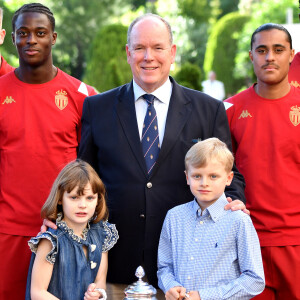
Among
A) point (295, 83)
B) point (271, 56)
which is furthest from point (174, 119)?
point (295, 83)

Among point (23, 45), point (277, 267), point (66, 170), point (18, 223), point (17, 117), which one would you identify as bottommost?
point (277, 267)

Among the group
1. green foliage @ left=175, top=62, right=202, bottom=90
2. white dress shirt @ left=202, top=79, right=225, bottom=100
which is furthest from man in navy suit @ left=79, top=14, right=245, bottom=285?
white dress shirt @ left=202, top=79, right=225, bottom=100

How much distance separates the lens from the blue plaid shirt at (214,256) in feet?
12.1

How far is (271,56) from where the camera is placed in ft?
15.1

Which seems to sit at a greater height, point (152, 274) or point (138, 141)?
point (138, 141)

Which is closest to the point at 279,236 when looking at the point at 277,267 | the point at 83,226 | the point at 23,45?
the point at 277,267

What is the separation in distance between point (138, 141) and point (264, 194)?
0.92 meters

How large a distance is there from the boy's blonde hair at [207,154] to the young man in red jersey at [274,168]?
0.67 m

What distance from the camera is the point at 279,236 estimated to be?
4.46 meters

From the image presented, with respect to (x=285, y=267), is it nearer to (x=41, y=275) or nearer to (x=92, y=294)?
(x=92, y=294)

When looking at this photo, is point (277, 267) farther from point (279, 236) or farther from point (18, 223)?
point (18, 223)

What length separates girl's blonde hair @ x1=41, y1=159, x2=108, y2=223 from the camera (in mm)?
3973

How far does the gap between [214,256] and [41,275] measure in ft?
3.05

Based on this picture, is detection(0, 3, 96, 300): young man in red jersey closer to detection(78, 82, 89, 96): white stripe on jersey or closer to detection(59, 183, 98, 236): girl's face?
detection(78, 82, 89, 96): white stripe on jersey
